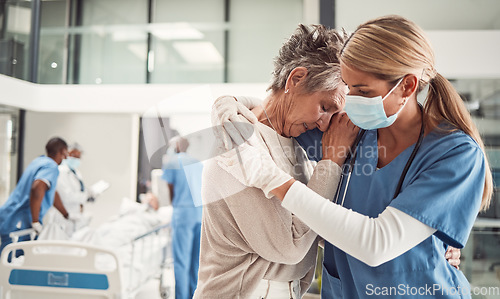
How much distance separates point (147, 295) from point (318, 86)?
218 centimetres

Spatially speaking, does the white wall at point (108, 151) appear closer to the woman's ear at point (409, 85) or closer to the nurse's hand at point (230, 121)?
the nurse's hand at point (230, 121)

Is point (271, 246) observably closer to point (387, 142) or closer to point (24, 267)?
point (387, 142)

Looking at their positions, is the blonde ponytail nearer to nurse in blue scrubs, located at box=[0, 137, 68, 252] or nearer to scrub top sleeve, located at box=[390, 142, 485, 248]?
scrub top sleeve, located at box=[390, 142, 485, 248]

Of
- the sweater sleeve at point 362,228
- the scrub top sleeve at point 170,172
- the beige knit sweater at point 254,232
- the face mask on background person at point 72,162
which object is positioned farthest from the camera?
the face mask on background person at point 72,162

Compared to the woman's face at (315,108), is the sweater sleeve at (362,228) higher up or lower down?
lower down

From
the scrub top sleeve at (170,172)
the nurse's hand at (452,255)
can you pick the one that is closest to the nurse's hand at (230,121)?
the nurse's hand at (452,255)

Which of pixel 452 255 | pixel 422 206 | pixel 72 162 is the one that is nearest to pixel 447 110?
pixel 422 206

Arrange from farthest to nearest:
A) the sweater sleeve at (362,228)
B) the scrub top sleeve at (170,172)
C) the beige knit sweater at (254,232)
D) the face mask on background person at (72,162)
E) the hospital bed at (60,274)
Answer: the face mask on background person at (72,162) → the scrub top sleeve at (170,172) → the hospital bed at (60,274) → the beige knit sweater at (254,232) → the sweater sleeve at (362,228)

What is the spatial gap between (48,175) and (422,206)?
2174 mm

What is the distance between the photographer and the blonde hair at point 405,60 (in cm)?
66

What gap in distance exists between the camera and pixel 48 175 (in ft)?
7.50

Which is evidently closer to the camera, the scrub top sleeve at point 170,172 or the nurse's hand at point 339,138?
the nurse's hand at point 339,138

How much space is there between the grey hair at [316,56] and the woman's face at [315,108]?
2 cm

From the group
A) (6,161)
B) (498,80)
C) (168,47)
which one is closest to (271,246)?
(498,80)
